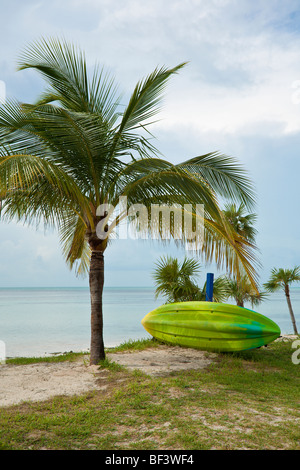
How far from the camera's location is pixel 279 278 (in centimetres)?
1598

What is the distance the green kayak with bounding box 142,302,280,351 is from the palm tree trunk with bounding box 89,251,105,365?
196 cm

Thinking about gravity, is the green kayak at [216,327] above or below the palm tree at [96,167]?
below

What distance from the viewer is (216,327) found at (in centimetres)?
796

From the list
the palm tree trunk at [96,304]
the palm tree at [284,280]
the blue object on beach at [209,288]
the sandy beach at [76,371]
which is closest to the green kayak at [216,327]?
the sandy beach at [76,371]

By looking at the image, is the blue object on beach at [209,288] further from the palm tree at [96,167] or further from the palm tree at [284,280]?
the palm tree at [284,280]

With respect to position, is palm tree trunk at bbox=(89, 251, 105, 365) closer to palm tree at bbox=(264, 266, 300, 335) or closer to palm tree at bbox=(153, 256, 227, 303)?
palm tree at bbox=(153, 256, 227, 303)

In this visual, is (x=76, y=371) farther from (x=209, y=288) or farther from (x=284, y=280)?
(x=284, y=280)

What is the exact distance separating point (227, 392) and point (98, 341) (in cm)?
267

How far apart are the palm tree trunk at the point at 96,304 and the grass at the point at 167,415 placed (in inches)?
24.8

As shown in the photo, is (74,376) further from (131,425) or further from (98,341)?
(131,425)

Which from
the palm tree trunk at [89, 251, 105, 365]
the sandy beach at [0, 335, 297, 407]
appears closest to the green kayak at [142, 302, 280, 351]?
the sandy beach at [0, 335, 297, 407]

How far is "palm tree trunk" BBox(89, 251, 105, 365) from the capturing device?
23.9 ft

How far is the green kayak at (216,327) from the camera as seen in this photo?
780 centimetres
